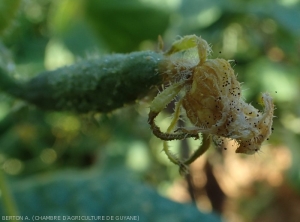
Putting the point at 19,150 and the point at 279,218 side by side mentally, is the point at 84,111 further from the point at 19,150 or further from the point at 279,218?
the point at 279,218

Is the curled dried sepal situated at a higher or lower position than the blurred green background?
higher

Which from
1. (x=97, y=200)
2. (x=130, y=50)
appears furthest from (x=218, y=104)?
(x=130, y=50)

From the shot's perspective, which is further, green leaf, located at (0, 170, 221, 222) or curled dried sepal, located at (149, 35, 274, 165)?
green leaf, located at (0, 170, 221, 222)

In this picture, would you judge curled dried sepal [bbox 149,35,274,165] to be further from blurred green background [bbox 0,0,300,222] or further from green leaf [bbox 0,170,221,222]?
blurred green background [bbox 0,0,300,222]

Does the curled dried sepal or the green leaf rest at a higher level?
the curled dried sepal

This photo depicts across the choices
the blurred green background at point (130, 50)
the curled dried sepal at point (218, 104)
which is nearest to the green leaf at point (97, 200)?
the blurred green background at point (130, 50)

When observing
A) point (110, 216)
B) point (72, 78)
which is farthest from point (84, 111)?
point (110, 216)

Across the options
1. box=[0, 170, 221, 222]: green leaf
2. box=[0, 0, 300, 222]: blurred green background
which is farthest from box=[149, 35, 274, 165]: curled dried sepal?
box=[0, 0, 300, 222]: blurred green background

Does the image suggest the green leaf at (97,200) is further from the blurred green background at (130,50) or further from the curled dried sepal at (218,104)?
the curled dried sepal at (218,104)

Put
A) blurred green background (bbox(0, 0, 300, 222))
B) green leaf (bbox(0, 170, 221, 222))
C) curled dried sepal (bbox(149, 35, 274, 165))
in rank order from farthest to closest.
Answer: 1. blurred green background (bbox(0, 0, 300, 222))
2. green leaf (bbox(0, 170, 221, 222))
3. curled dried sepal (bbox(149, 35, 274, 165))

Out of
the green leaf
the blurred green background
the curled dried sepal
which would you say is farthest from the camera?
the blurred green background
